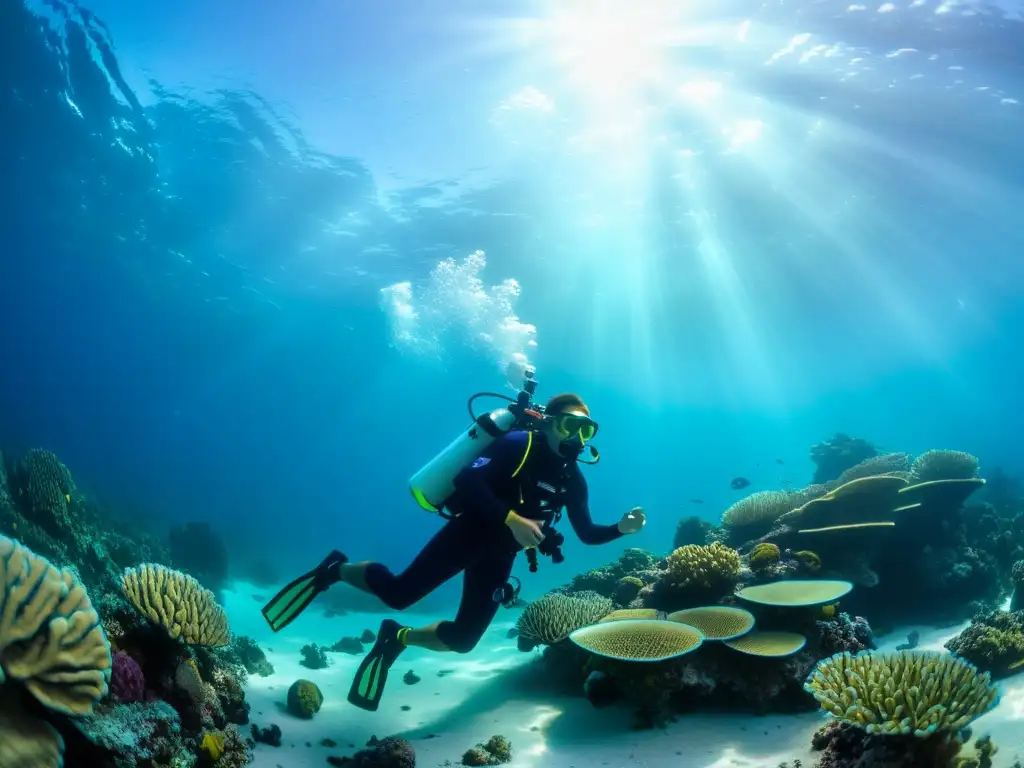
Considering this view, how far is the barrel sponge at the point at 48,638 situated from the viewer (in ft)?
9.78

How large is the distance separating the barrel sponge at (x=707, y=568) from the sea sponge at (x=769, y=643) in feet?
3.26

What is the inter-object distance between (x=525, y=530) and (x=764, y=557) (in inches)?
175

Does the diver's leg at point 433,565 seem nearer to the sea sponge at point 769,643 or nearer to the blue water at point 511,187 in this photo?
the sea sponge at point 769,643

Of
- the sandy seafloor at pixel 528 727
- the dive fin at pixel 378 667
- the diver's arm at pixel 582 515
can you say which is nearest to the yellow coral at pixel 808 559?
the sandy seafloor at pixel 528 727

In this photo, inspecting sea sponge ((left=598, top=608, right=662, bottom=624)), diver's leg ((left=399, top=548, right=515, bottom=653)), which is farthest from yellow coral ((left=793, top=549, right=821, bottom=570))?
diver's leg ((left=399, top=548, right=515, bottom=653))

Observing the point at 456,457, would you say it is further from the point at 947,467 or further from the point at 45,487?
the point at 947,467

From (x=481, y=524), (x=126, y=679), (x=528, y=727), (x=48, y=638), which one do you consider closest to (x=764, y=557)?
(x=528, y=727)

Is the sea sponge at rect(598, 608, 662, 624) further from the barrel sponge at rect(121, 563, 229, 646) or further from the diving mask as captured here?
the barrel sponge at rect(121, 563, 229, 646)

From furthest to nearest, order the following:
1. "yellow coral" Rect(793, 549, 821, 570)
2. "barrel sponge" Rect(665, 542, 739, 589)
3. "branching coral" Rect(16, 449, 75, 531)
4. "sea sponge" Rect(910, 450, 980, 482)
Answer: "sea sponge" Rect(910, 450, 980, 482), "branching coral" Rect(16, 449, 75, 531), "yellow coral" Rect(793, 549, 821, 570), "barrel sponge" Rect(665, 542, 739, 589)

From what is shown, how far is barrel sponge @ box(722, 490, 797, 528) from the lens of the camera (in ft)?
33.1

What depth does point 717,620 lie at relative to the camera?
6.10 m

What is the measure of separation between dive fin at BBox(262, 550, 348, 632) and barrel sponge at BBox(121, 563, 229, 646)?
841 mm

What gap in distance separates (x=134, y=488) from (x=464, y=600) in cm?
4949

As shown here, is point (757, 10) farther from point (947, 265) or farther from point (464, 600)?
point (947, 265)
